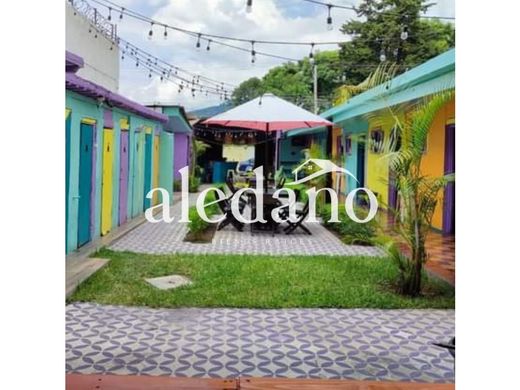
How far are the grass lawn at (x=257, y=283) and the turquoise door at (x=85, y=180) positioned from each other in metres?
0.58

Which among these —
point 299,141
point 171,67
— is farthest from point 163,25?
point 299,141

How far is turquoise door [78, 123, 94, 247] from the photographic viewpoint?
762 centimetres

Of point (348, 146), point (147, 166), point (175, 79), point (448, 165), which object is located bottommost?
point (448, 165)

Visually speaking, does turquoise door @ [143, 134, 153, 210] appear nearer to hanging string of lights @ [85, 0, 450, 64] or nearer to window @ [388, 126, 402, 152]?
hanging string of lights @ [85, 0, 450, 64]

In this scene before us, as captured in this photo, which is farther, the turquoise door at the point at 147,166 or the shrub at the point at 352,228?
the turquoise door at the point at 147,166

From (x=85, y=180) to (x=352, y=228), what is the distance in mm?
4246

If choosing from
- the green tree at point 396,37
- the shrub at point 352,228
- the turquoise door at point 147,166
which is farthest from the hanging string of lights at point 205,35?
the green tree at point 396,37

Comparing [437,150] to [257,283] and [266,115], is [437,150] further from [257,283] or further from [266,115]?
[257,283]

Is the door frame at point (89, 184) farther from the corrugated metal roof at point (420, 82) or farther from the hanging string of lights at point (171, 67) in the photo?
the corrugated metal roof at point (420, 82)

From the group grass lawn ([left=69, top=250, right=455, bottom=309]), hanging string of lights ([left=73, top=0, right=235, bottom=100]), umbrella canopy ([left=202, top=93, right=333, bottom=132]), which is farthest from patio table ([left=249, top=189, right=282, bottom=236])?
hanging string of lights ([left=73, top=0, right=235, bottom=100])

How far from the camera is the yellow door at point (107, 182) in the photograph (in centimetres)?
889

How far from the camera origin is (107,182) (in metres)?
9.20
